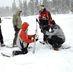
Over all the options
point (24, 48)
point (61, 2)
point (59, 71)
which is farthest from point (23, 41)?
point (61, 2)

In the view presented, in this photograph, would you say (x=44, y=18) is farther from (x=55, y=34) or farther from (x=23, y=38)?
(x=23, y=38)

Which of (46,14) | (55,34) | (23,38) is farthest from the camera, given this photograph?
(46,14)

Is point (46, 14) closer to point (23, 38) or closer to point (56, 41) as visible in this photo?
point (56, 41)

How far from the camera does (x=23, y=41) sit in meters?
3.85

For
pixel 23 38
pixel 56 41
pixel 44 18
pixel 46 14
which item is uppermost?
pixel 46 14

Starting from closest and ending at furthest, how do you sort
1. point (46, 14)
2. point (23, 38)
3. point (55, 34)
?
point (23, 38) → point (55, 34) → point (46, 14)

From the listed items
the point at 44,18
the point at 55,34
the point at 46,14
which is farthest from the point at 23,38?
the point at 46,14

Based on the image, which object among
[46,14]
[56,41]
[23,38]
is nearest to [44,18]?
[46,14]

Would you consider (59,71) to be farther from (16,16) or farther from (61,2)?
(61,2)

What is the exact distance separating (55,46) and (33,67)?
1.68 meters

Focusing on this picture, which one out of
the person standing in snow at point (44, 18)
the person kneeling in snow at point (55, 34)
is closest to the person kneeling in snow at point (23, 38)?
the person kneeling in snow at point (55, 34)

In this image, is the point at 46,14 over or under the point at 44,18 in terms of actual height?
over

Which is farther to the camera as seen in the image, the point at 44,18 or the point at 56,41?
the point at 44,18

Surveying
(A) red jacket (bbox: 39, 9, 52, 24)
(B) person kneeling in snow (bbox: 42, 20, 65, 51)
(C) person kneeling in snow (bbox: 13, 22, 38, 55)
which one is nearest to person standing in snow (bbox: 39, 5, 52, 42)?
(A) red jacket (bbox: 39, 9, 52, 24)
